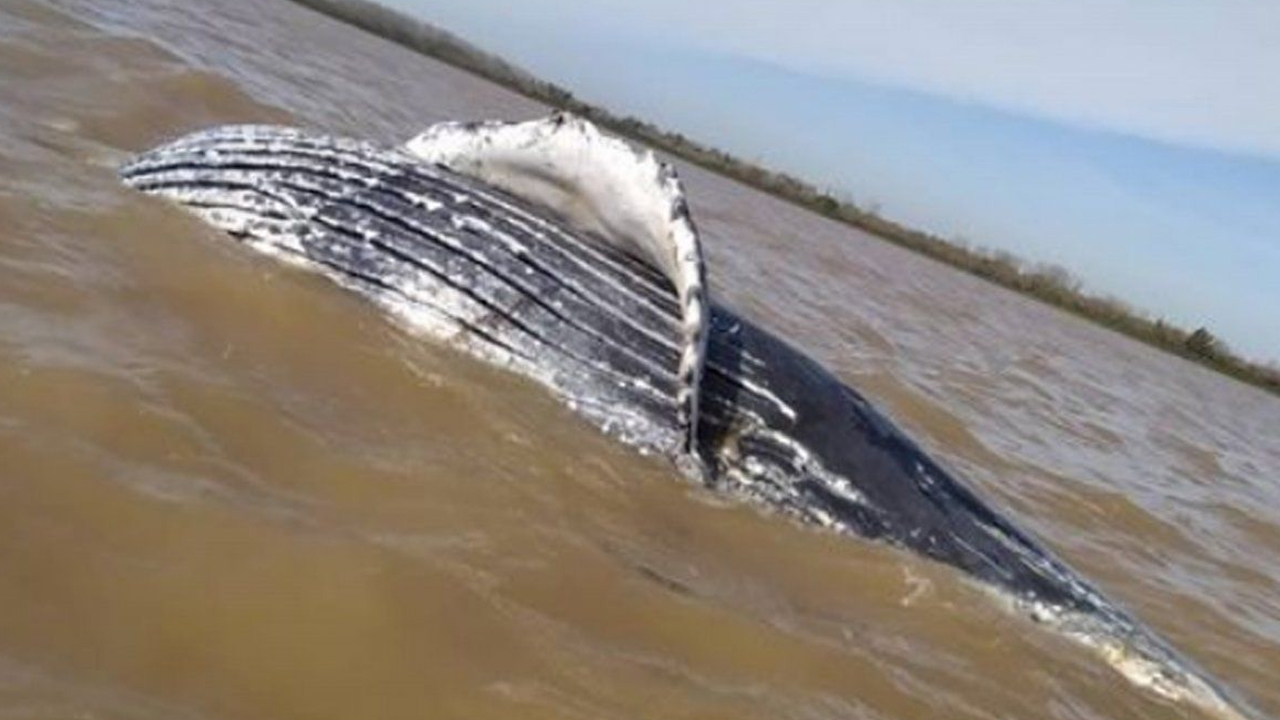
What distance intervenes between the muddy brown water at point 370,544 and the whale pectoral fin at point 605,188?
1.77 feet

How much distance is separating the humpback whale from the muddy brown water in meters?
0.14

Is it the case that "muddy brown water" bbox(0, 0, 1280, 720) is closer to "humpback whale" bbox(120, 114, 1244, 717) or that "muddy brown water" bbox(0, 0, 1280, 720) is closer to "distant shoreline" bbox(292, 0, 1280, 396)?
"humpback whale" bbox(120, 114, 1244, 717)

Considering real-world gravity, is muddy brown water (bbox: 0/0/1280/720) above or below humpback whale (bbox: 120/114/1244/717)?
below

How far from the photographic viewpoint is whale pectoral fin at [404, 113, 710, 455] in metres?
4.57

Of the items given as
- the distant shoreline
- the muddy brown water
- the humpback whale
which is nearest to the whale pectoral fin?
the humpback whale

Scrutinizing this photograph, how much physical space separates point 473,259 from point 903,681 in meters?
2.30

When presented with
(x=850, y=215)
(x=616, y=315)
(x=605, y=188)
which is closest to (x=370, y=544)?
(x=616, y=315)

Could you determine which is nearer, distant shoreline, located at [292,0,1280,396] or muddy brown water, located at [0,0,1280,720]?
muddy brown water, located at [0,0,1280,720]

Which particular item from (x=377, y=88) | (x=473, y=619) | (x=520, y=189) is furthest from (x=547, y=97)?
(x=473, y=619)

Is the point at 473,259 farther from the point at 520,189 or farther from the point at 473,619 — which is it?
the point at 473,619

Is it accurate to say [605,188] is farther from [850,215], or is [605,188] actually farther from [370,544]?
[850,215]

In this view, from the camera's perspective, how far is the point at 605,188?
511cm

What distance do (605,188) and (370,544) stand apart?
91.7 inches

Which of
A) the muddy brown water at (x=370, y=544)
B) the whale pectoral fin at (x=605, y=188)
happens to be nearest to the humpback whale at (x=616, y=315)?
the whale pectoral fin at (x=605, y=188)
